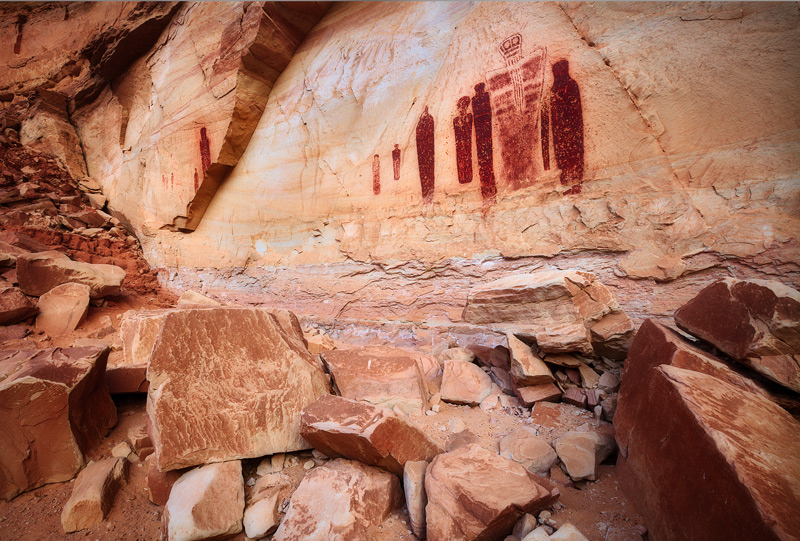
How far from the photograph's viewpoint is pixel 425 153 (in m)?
3.89

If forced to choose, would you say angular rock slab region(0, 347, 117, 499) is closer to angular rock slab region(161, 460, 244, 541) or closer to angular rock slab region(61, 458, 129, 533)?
angular rock slab region(61, 458, 129, 533)

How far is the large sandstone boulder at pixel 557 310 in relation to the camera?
2.05 metres

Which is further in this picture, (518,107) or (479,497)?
(518,107)

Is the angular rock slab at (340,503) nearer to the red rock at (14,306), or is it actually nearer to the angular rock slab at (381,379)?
the angular rock slab at (381,379)

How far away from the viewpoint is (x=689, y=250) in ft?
8.55

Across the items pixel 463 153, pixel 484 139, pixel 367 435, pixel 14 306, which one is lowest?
pixel 367 435

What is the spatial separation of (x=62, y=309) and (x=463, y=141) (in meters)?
5.12

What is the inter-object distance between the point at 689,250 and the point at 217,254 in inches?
244

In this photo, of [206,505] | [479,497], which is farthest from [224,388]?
[479,497]

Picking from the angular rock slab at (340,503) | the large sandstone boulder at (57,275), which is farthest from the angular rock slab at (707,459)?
the large sandstone boulder at (57,275)

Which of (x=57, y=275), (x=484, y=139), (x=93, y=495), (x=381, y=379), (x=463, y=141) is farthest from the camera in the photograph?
(x=57, y=275)

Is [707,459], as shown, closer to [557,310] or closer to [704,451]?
[704,451]

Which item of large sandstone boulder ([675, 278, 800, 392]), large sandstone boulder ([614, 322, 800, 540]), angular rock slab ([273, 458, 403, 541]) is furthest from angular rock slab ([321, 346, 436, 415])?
large sandstone boulder ([675, 278, 800, 392])

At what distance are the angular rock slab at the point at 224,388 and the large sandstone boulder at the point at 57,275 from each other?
12.6 ft
